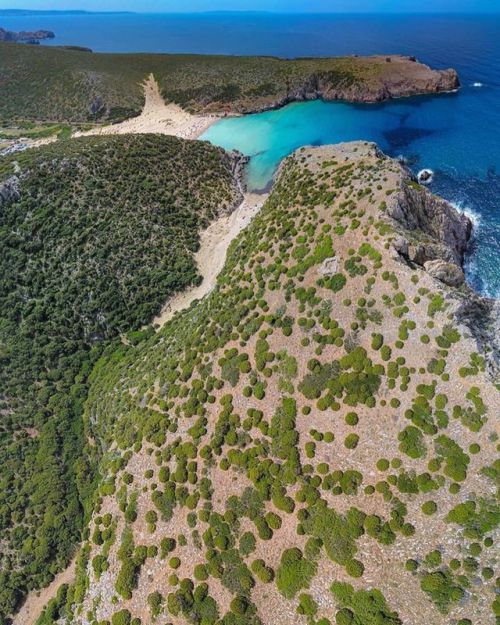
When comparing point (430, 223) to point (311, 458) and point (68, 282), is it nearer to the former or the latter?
Result: point (311, 458)

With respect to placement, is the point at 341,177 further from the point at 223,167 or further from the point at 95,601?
the point at 95,601

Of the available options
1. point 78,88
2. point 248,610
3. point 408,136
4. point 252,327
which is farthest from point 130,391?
point 78,88

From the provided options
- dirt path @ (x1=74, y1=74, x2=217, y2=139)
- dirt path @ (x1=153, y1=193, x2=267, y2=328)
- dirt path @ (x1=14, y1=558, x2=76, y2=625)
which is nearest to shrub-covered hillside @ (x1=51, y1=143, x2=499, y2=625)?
dirt path @ (x1=14, y1=558, x2=76, y2=625)

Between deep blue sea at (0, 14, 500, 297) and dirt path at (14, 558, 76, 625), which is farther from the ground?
deep blue sea at (0, 14, 500, 297)

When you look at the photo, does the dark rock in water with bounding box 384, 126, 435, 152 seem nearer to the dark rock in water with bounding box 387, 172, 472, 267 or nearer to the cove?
the cove

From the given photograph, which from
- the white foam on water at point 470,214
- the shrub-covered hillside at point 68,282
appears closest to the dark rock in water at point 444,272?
the white foam on water at point 470,214
